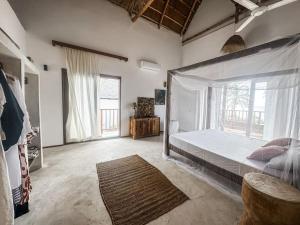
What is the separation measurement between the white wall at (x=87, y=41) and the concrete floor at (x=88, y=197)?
1.46m

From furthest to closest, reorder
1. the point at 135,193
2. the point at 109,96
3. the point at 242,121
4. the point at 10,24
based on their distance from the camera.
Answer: the point at 109,96 < the point at 242,121 < the point at 10,24 < the point at 135,193

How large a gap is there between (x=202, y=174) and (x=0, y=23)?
12.5 ft

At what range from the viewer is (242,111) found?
350 cm

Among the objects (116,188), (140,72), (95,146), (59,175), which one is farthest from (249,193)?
(140,72)

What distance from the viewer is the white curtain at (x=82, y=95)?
3.59 m

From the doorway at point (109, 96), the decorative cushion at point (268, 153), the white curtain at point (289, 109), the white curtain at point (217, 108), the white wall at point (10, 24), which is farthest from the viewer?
the doorway at point (109, 96)

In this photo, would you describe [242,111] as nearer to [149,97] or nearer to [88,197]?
[149,97]

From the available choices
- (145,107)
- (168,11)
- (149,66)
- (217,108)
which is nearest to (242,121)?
(217,108)

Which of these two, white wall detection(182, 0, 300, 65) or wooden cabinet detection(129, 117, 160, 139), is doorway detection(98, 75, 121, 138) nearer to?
wooden cabinet detection(129, 117, 160, 139)

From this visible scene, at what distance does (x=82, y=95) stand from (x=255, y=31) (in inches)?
186

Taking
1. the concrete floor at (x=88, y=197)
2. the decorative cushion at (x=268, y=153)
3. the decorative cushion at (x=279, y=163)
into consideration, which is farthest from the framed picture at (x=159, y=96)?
the decorative cushion at (x=279, y=163)

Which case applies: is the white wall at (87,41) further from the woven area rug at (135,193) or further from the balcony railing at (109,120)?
the woven area rug at (135,193)

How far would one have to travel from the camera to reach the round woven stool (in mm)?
1111

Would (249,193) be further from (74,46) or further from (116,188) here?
(74,46)
